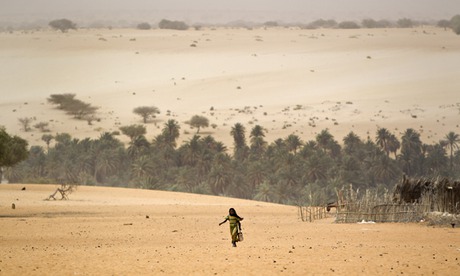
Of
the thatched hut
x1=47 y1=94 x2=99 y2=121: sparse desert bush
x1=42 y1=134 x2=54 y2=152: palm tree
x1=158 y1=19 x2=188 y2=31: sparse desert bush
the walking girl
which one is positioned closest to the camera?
the walking girl

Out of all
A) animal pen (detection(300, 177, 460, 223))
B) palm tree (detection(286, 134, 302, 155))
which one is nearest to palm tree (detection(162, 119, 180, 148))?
palm tree (detection(286, 134, 302, 155))

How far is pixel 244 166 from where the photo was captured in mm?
77562

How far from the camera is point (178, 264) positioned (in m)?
18.4

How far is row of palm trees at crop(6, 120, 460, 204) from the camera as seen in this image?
71.2 meters

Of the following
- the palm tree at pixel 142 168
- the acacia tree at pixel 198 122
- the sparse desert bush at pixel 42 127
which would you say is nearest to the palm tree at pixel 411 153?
the palm tree at pixel 142 168

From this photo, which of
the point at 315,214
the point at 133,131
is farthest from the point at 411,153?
the point at 315,214

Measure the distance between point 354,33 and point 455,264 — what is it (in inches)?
6356

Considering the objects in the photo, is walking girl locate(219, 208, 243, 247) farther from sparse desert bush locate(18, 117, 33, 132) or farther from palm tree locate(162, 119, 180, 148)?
sparse desert bush locate(18, 117, 33, 132)

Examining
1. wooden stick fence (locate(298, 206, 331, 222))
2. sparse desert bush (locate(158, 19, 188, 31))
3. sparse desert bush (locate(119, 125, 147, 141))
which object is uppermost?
sparse desert bush (locate(158, 19, 188, 31))

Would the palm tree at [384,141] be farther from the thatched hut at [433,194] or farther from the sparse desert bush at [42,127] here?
the thatched hut at [433,194]

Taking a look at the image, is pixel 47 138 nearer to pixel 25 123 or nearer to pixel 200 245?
pixel 25 123

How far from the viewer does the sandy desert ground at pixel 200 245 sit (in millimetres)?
17719

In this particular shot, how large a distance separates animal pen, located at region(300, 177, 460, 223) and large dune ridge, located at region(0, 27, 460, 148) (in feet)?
217

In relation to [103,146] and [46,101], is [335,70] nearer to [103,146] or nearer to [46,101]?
[46,101]
